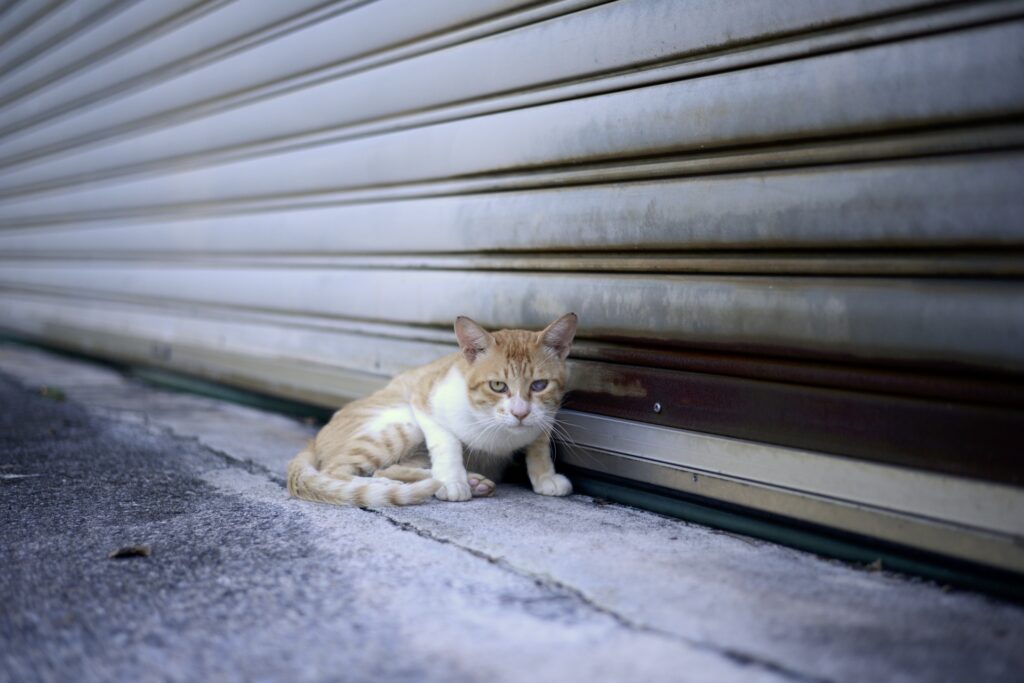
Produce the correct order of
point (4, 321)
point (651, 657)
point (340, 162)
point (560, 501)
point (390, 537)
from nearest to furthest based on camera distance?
point (651, 657) → point (390, 537) → point (560, 501) → point (340, 162) → point (4, 321)

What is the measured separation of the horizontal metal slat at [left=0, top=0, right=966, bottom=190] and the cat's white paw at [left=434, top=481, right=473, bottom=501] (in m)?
1.42

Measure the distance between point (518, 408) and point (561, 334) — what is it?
29 centimetres

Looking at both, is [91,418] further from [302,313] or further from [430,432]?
[430,432]

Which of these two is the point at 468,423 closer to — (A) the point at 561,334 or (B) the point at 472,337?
(B) the point at 472,337

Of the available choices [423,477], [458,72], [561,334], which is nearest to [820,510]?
[561,334]

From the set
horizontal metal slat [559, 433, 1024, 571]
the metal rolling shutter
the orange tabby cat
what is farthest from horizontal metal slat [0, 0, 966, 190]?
horizontal metal slat [559, 433, 1024, 571]

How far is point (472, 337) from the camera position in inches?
119

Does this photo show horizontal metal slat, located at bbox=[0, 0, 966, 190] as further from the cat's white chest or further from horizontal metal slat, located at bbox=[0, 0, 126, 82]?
the cat's white chest

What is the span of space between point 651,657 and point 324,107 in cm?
350

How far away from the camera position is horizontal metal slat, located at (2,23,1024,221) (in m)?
1.99

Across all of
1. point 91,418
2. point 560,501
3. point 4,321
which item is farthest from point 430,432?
point 4,321

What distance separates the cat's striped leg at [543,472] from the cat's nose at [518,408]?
0.97ft

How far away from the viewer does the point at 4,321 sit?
8344mm

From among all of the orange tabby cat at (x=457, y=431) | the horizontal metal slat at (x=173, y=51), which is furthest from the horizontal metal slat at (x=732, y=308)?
the horizontal metal slat at (x=173, y=51)
